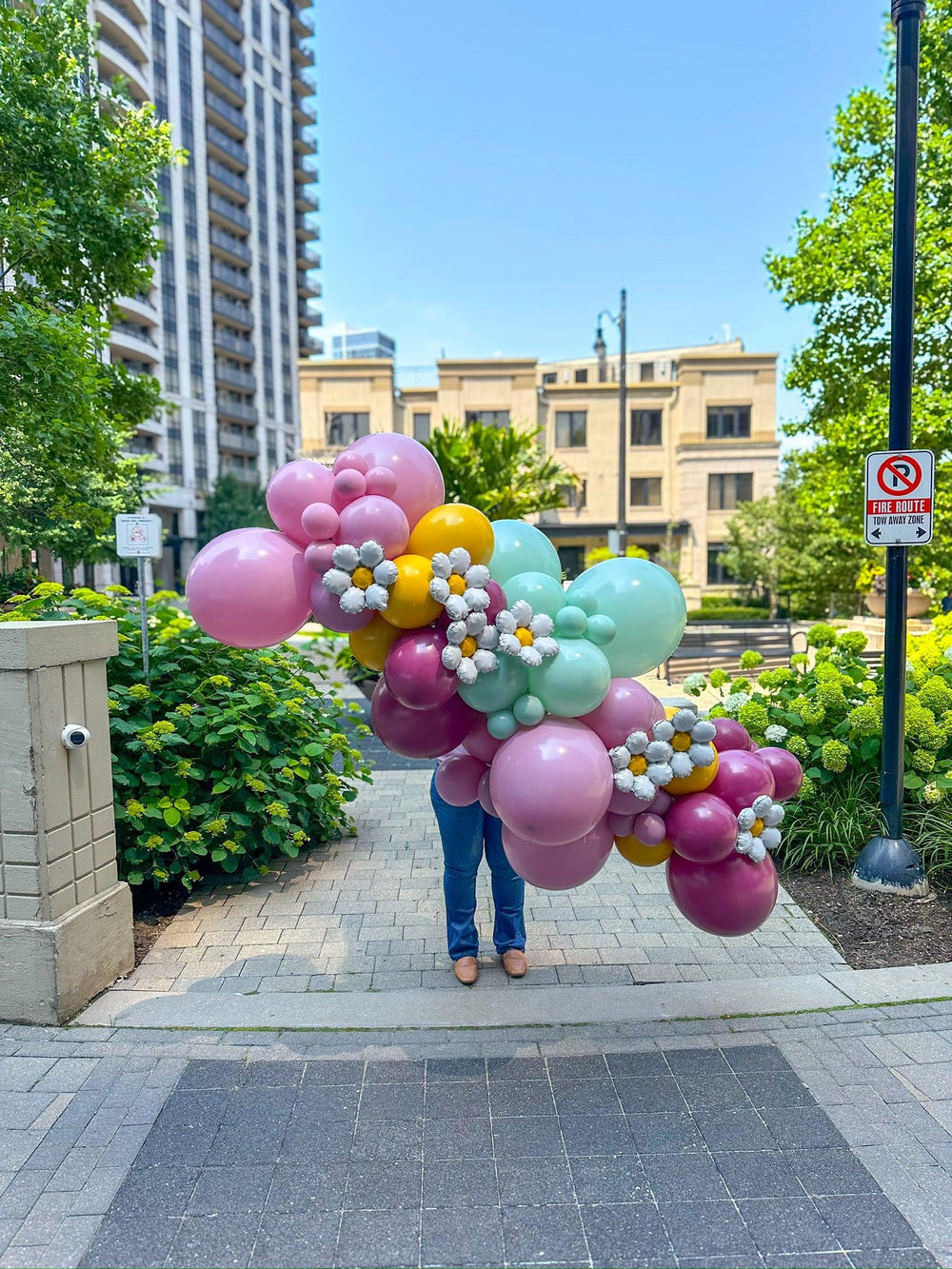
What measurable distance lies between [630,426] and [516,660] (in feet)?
131

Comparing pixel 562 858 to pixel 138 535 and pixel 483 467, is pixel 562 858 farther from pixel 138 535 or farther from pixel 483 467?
pixel 483 467

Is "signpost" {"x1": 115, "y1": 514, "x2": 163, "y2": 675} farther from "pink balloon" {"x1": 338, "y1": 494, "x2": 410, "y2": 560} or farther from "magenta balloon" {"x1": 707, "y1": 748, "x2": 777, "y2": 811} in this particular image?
"magenta balloon" {"x1": 707, "y1": 748, "x2": 777, "y2": 811}

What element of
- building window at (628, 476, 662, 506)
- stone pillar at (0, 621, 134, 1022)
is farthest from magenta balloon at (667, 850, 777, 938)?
building window at (628, 476, 662, 506)

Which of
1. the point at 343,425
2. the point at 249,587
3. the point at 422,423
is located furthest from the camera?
the point at 422,423

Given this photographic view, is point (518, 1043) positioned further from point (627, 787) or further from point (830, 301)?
point (830, 301)

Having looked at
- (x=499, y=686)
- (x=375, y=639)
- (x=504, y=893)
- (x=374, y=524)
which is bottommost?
(x=504, y=893)

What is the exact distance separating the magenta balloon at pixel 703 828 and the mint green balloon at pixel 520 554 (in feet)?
3.22

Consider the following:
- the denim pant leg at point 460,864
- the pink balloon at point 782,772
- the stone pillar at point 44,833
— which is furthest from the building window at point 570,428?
the pink balloon at point 782,772

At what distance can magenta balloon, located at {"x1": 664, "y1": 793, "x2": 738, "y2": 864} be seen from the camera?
2.92 metres

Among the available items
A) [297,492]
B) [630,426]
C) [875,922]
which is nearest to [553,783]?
[297,492]

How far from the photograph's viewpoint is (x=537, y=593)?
118 inches

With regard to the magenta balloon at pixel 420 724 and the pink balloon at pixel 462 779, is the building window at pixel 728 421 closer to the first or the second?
the pink balloon at pixel 462 779

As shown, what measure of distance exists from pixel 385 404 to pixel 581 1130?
3902 centimetres

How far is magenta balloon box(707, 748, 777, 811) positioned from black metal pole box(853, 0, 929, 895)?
243 cm
